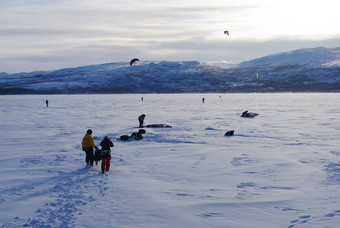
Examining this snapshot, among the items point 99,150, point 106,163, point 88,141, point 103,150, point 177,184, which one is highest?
point 88,141

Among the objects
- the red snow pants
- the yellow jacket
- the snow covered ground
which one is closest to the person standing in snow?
the yellow jacket

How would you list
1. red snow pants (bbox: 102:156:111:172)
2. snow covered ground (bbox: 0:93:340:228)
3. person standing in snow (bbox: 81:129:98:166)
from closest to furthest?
1. snow covered ground (bbox: 0:93:340:228)
2. red snow pants (bbox: 102:156:111:172)
3. person standing in snow (bbox: 81:129:98:166)

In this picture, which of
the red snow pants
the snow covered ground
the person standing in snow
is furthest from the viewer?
the person standing in snow

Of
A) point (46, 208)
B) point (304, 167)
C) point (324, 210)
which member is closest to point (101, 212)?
point (46, 208)

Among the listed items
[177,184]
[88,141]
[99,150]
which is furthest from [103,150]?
[177,184]

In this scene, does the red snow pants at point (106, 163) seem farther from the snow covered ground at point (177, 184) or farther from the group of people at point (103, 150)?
the snow covered ground at point (177, 184)

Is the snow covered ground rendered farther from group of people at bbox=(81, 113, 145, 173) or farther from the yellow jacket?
the yellow jacket

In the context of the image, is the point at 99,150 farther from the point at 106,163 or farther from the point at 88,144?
the point at 106,163

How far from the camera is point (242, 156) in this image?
12133 mm

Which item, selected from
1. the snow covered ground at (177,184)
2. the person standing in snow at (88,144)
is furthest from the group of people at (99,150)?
the snow covered ground at (177,184)

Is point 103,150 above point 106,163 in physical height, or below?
above

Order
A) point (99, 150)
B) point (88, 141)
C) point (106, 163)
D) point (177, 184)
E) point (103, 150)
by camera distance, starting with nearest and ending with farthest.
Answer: point (177, 184), point (103, 150), point (106, 163), point (88, 141), point (99, 150)

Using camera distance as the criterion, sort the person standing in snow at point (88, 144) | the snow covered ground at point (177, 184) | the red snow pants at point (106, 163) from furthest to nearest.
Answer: the person standing in snow at point (88, 144), the red snow pants at point (106, 163), the snow covered ground at point (177, 184)

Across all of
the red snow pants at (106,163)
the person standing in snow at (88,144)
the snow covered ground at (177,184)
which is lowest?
the snow covered ground at (177,184)
